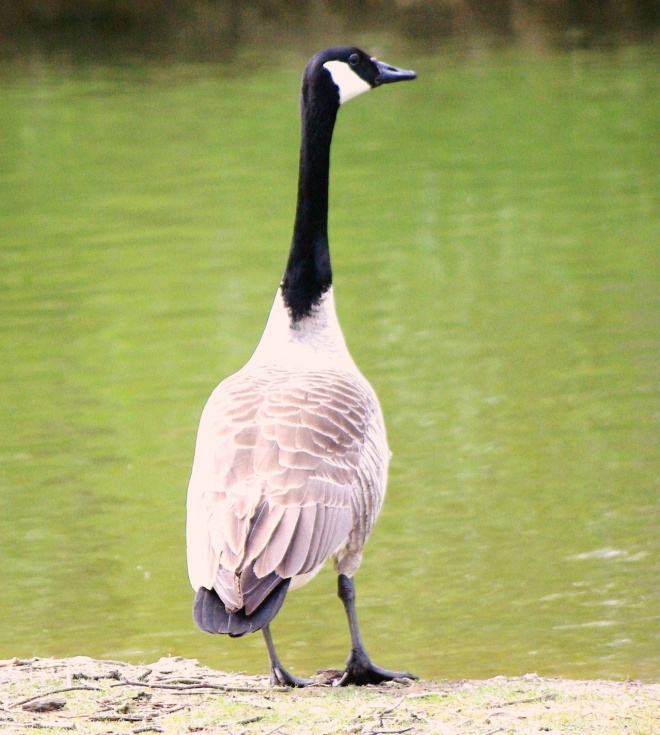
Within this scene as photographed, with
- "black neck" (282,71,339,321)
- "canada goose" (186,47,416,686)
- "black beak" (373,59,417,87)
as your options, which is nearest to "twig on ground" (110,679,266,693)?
"canada goose" (186,47,416,686)

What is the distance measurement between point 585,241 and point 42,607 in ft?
28.6

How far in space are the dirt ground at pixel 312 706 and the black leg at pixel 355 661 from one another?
0.07 m

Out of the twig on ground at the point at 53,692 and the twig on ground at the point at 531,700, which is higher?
the twig on ground at the point at 531,700

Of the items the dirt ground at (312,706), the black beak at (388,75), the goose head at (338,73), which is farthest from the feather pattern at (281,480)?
the black beak at (388,75)

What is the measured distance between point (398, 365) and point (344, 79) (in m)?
4.56

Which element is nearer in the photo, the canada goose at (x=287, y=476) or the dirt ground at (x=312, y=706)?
the dirt ground at (x=312, y=706)

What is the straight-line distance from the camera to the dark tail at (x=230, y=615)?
407cm

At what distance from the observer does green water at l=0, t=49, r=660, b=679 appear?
652 centimetres

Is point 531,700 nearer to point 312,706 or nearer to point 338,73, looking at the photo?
point 312,706

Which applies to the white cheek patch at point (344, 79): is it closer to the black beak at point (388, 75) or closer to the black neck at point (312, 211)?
the black neck at point (312, 211)

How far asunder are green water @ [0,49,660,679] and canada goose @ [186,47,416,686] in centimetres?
143

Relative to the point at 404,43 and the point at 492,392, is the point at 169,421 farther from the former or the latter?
the point at 404,43

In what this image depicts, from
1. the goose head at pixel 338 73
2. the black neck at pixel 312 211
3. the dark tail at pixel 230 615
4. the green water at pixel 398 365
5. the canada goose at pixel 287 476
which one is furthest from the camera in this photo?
the green water at pixel 398 365

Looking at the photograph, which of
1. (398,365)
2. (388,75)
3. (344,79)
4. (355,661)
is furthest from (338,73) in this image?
(398,365)
